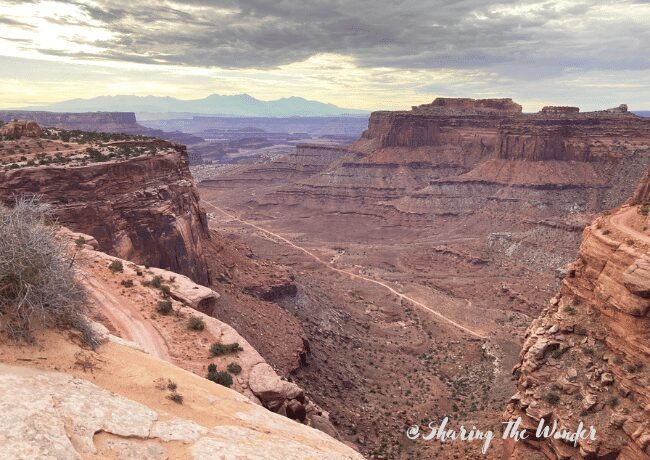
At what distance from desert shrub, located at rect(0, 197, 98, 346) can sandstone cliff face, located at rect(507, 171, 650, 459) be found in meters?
18.2

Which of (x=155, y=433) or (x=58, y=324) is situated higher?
(x=58, y=324)

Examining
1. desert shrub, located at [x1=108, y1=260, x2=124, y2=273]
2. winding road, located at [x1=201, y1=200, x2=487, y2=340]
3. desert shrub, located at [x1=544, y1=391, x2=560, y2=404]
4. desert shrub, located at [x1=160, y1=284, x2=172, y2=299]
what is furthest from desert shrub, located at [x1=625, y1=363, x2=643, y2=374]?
winding road, located at [x1=201, y1=200, x2=487, y2=340]

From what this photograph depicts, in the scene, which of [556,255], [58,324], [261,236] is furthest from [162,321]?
[261,236]

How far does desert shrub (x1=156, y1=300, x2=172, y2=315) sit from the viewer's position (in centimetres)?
2309

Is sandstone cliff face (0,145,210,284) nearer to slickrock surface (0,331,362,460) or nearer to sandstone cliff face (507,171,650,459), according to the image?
slickrock surface (0,331,362,460)

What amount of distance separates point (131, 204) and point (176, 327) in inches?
619

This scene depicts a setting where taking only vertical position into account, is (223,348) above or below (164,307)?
below

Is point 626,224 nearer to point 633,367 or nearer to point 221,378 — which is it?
point 633,367

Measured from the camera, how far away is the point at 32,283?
11234mm

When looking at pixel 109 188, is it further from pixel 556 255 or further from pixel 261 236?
pixel 261 236

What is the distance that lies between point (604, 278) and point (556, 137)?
3405 inches

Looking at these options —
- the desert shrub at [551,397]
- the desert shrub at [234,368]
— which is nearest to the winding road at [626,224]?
the desert shrub at [551,397]

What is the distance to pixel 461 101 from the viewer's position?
13325 centimetres

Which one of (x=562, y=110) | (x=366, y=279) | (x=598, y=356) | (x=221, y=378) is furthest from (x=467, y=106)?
(x=221, y=378)
